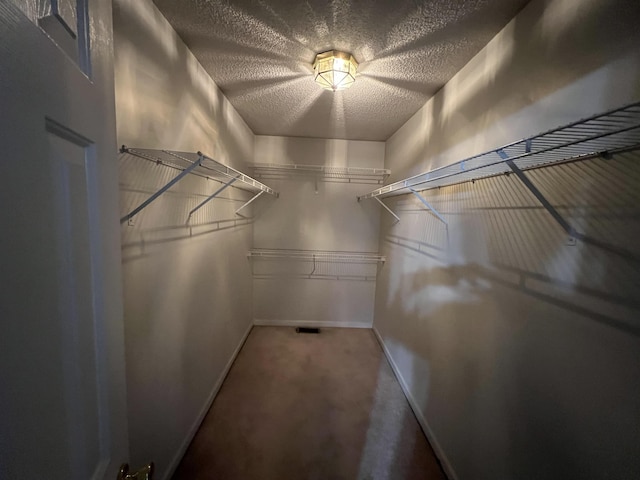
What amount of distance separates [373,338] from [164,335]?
2418 millimetres

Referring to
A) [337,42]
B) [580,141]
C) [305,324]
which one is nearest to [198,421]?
[305,324]

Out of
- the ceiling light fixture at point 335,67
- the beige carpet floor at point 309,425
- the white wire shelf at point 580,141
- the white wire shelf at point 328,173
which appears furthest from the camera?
the white wire shelf at point 328,173

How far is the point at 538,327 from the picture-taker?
93 cm

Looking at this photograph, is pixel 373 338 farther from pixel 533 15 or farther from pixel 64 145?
pixel 64 145

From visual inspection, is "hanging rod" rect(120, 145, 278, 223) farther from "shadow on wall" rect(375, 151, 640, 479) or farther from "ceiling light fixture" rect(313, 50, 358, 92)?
"shadow on wall" rect(375, 151, 640, 479)

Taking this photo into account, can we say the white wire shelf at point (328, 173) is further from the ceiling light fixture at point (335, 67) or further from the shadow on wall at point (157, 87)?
the ceiling light fixture at point (335, 67)

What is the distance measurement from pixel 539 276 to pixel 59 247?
1394 mm

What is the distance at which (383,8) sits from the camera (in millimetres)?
1104

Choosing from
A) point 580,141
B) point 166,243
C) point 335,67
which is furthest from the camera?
point 335,67

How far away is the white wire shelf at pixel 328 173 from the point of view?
301cm

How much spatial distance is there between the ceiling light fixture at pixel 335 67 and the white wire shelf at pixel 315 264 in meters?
2.05

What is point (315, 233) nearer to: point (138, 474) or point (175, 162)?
point (175, 162)

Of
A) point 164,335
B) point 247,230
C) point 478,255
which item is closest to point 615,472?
point 478,255

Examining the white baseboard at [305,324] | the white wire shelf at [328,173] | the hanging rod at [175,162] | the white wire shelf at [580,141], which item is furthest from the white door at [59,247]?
the white baseboard at [305,324]
